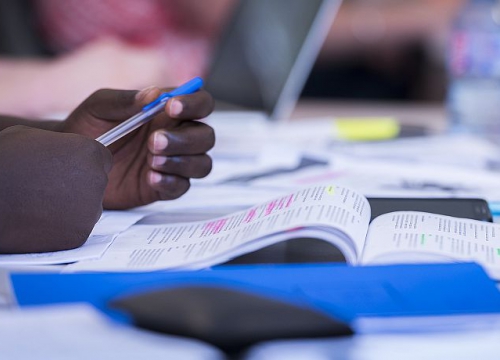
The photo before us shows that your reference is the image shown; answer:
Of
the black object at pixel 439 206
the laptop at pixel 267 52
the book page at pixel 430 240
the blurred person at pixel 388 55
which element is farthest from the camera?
the blurred person at pixel 388 55

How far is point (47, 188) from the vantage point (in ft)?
1.82

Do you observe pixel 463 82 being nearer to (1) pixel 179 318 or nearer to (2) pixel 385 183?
(2) pixel 385 183

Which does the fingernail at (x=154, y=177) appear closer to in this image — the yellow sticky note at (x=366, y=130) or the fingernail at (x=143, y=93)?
the fingernail at (x=143, y=93)

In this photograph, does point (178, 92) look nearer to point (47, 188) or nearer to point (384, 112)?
point (47, 188)

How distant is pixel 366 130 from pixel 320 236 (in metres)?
0.74

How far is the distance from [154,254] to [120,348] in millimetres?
204

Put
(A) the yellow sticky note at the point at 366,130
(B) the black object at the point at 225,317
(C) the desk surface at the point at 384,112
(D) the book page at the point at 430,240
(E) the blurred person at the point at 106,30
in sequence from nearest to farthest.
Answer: (B) the black object at the point at 225,317 < (D) the book page at the point at 430,240 < (A) the yellow sticky note at the point at 366,130 < (C) the desk surface at the point at 384,112 < (E) the blurred person at the point at 106,30

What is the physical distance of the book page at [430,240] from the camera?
0.52 metres

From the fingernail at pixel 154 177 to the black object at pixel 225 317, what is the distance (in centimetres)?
32

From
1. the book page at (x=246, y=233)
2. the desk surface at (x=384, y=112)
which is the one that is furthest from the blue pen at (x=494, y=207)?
the desk surface at (x=384, y=112)

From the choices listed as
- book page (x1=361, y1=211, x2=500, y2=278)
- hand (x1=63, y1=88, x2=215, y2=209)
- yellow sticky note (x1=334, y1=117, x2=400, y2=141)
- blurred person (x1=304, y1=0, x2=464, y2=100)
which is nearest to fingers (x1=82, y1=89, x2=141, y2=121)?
hand (x1=63, y1=88, x2=215, y2=209)

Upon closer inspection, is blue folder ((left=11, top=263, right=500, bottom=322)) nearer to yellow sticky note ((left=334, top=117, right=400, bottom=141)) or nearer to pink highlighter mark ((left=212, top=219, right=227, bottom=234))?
pink highlighter mark ((left=212, top=219, right=227, bottom=234))

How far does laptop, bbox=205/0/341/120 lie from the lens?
1.34 meters

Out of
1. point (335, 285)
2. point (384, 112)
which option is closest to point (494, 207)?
point (335, 285)
